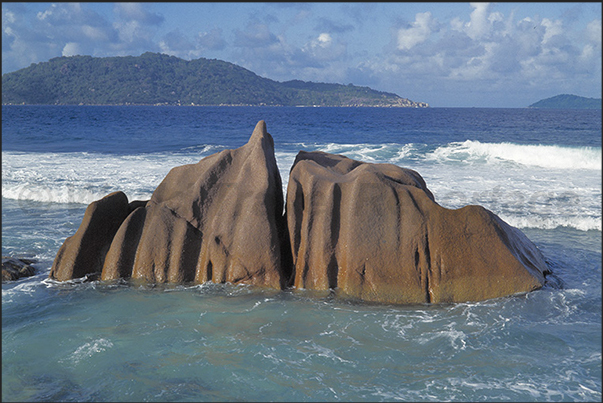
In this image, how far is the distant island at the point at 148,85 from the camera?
389 ft

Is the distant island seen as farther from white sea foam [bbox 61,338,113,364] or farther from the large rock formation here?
white sea foam [bbox 61,338,113,364]

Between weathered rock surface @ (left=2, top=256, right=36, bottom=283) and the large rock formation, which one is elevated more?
the large rock formation

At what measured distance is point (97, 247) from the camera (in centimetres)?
812

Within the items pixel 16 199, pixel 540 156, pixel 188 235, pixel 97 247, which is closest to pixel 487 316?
pixel 188 235

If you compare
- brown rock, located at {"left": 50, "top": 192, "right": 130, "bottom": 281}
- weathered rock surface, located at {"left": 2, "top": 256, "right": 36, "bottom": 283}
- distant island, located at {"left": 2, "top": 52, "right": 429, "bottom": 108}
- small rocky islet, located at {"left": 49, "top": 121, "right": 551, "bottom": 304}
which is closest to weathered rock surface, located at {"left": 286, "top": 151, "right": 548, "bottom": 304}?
small rocky islet, located at {"left": 49, "top": 121, "right": 551, "bottom": 304}

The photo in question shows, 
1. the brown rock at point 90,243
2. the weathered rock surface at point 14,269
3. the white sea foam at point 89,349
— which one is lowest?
the white sea foam at point 89,349

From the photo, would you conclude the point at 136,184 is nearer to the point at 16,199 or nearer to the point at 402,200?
the point at 16,199

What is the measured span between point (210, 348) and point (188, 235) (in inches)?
94.7

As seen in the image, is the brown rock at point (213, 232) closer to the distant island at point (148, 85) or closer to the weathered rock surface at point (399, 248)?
the weathered rock surface at point (399, 248)

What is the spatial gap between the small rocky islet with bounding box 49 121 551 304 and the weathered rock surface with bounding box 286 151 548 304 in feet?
0.05

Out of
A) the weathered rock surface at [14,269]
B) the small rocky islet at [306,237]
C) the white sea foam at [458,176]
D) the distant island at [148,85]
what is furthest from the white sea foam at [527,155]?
the distant island at [148,85]

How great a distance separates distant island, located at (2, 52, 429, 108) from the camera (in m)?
119

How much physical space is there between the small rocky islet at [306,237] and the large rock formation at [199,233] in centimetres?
2

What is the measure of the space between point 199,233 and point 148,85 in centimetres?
13561
